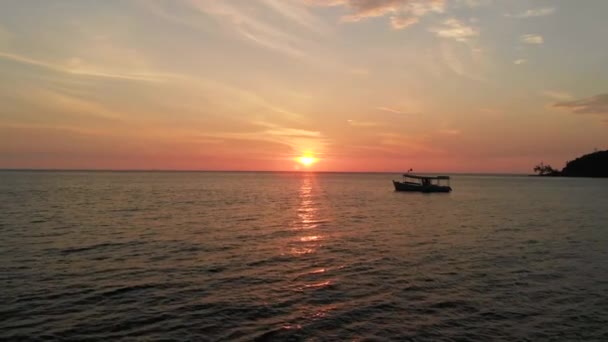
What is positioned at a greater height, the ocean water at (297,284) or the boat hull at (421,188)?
the boat hull at (421,188)

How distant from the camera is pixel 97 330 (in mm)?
15078

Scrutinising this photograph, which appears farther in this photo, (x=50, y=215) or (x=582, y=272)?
(x=50, y=215)

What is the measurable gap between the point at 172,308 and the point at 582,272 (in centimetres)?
2373

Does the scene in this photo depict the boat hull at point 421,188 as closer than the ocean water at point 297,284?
No

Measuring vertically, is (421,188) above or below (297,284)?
above

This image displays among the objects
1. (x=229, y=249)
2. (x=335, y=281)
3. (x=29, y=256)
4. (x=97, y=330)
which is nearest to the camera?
(x=97, y=330)

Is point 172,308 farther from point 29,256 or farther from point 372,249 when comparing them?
point 372,249

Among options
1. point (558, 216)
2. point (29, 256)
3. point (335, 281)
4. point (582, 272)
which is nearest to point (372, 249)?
point (335, 281)

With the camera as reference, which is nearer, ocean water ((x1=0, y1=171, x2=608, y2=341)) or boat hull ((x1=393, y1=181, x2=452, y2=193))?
ocean water ((x1=0, y1=171, x2=608, y2=341))

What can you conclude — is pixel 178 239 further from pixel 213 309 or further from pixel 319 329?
pixel 319 329

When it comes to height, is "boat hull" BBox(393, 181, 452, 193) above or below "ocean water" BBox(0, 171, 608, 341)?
above

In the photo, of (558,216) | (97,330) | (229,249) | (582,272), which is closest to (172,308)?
(97,330)

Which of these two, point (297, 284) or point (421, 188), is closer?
point (297, 284)

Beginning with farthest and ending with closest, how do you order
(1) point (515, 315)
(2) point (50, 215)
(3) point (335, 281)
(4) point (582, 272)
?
(2) point (50, 215), (4) point (582, 272), (3) point (335, 281), (1) point (515, 315)
